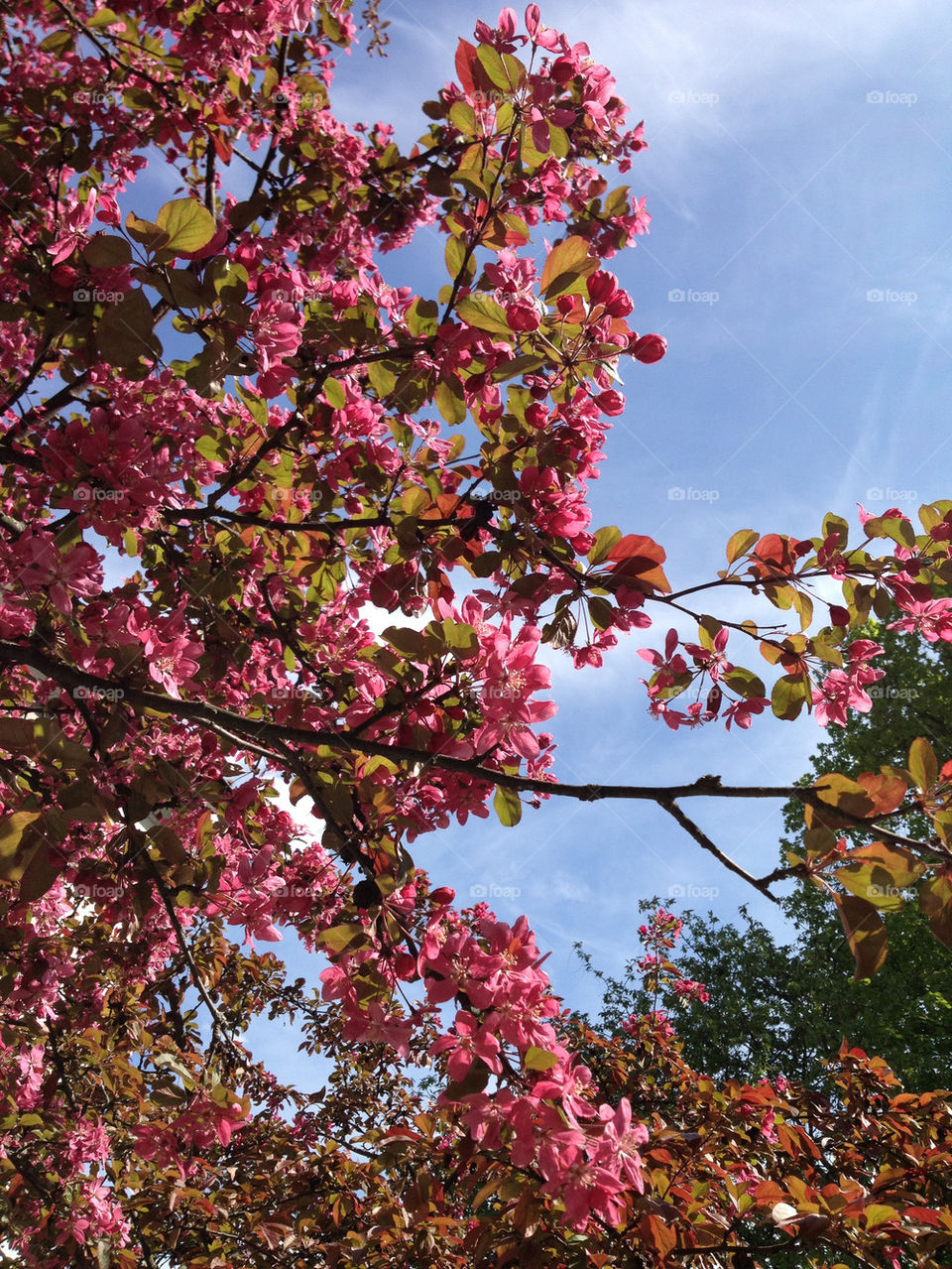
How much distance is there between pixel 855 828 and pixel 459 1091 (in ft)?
3.12

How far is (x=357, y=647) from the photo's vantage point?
3.19 meters

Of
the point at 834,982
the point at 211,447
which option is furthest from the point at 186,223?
the point at 834,982

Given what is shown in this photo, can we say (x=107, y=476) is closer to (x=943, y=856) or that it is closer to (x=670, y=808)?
(x=670, y=808)

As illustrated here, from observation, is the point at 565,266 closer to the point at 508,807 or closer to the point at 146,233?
the point at 146,233

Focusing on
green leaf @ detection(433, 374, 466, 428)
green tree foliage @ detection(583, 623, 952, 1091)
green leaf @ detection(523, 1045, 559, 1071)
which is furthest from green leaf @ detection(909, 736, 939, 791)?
green tree foliage @ detection(583, 623, 952, 1091)

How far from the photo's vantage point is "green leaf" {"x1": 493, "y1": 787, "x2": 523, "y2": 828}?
89.5 inches

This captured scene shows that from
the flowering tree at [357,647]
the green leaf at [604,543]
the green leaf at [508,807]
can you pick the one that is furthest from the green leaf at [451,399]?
the green leaf at [508,807]

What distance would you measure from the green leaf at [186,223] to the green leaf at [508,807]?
1593mm

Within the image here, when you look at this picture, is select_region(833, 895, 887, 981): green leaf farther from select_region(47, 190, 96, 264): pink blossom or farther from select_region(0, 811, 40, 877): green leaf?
select_region(47, 190, 96, 264): pink blossom

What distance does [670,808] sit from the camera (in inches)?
65.2

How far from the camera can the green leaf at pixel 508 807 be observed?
2.27 m

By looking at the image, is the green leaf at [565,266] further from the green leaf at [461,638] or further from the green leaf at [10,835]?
the green leaf at [10,835]

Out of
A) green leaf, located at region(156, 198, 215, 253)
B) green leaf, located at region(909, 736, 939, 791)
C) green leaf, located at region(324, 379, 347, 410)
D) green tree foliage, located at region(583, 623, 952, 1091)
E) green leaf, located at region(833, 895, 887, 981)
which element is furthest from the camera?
green tree foliage, located at region(583, 623, 952, 1091)

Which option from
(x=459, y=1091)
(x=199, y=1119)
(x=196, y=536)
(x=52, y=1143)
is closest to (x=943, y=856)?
(x=459, y=1091)
